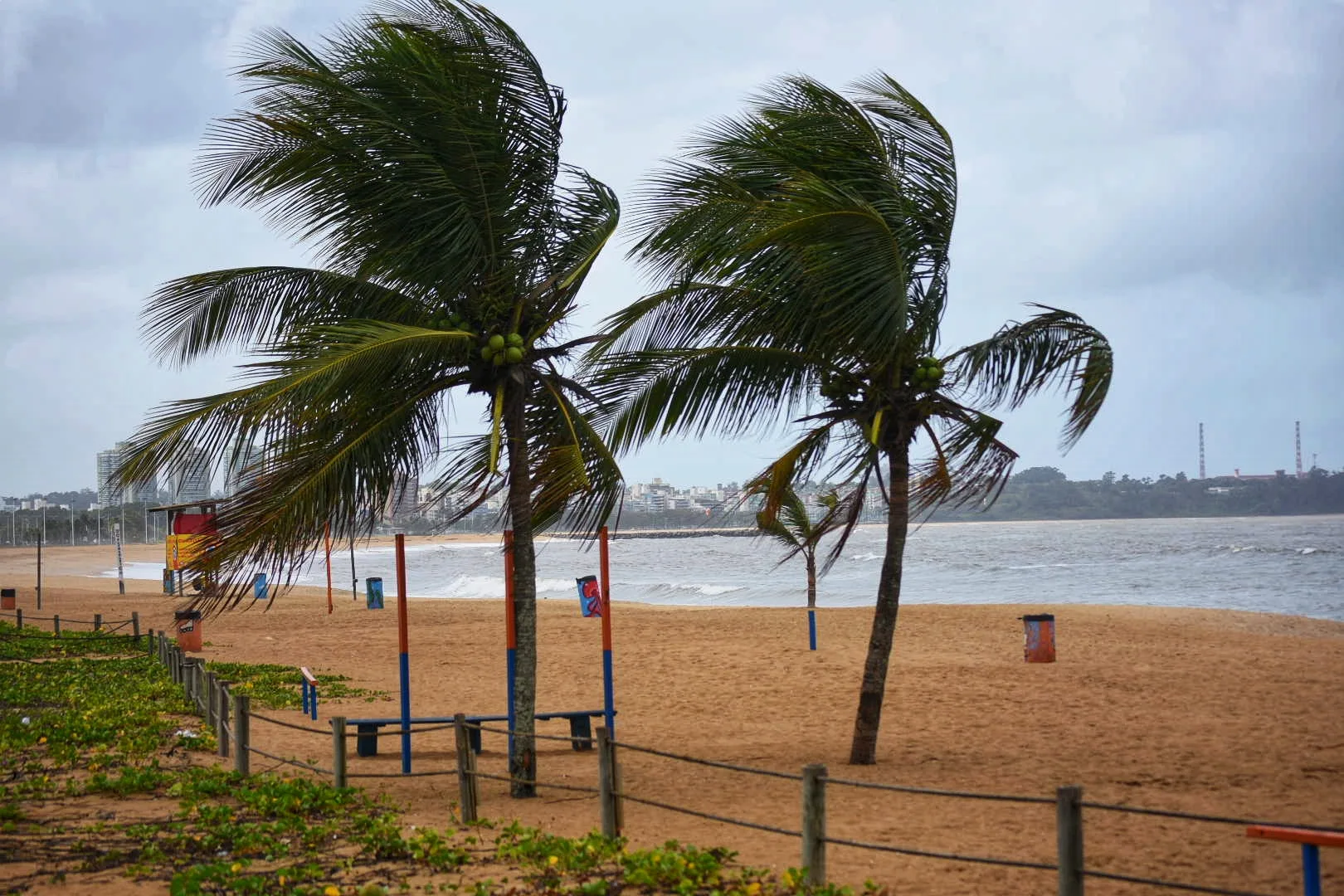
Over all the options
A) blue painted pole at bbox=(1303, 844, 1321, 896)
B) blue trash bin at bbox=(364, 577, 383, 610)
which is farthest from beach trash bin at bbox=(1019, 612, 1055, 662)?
blue trash bin at bbox=(364, 577, 383, 610)

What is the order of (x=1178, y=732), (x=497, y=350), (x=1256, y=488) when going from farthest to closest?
(x=1256, y=488), (x=1178, y=732), (x=497, y=350)

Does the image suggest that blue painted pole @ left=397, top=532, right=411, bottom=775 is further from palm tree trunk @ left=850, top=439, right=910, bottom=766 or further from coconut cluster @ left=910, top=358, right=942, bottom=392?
coconut cluster @ left=910, top=358, right=942, bottom=392

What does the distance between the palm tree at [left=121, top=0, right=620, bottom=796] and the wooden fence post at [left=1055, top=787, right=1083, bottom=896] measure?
3904mm

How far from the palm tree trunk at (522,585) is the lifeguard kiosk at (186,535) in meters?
2.05

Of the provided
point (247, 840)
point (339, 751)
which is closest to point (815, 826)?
point (247, 840)

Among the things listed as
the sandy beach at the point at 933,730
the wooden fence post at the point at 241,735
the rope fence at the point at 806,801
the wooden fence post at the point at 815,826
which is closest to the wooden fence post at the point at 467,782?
A: the rope fence at the point at 806,801

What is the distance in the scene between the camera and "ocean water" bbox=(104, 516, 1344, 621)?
41.2m

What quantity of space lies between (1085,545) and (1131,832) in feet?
276

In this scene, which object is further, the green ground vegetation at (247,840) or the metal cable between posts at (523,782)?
the metal cable between posts at (523,782)

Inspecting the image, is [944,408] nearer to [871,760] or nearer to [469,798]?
[871,760]

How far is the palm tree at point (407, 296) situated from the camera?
718 cm

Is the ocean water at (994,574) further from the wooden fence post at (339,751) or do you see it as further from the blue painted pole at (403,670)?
the wooden fence post at (339,751)

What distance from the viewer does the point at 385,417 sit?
25.6 ft

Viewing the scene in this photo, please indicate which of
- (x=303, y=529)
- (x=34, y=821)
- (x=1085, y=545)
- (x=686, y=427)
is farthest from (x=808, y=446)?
(x=1085, y=545)
